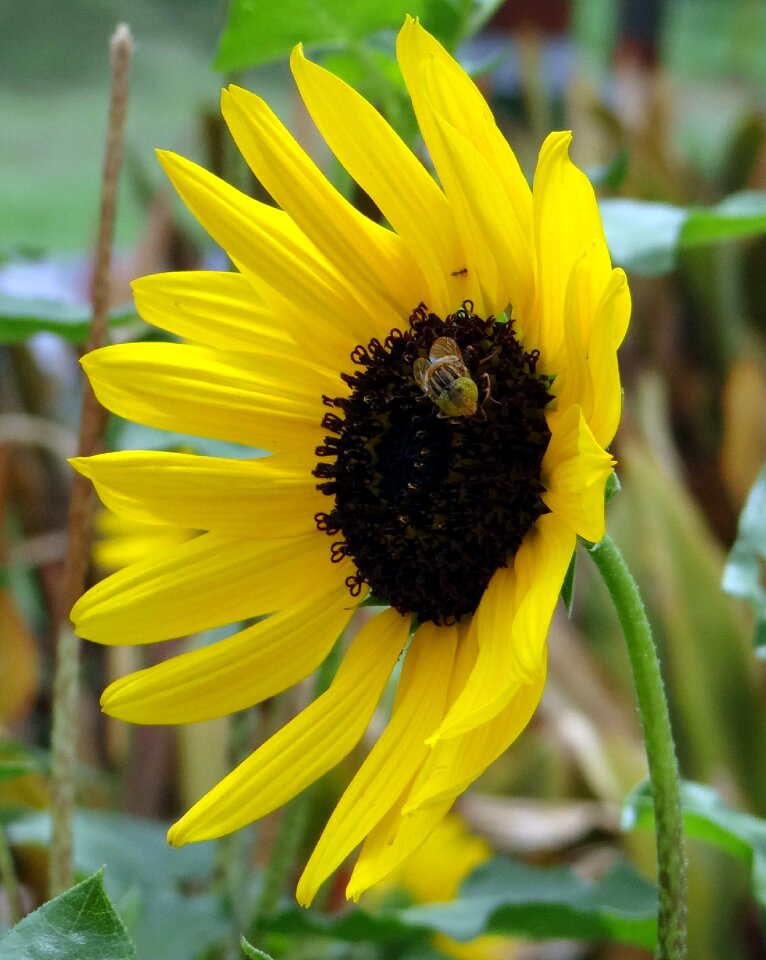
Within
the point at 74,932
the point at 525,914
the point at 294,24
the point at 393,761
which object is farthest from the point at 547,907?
the point at 294,24

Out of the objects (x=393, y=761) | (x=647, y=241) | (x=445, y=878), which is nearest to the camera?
(x=393, y=761)

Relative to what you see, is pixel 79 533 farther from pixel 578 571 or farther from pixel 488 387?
pixel 578 571

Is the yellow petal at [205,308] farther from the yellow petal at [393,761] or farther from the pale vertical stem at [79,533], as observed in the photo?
the yellow petal at [393,761]

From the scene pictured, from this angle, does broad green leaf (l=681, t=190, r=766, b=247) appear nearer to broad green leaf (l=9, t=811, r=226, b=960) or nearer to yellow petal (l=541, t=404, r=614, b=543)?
yellow petal (l=541, t=404, r=614, b=543)

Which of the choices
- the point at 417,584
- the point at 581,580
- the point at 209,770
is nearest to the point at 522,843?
the point at 209,770

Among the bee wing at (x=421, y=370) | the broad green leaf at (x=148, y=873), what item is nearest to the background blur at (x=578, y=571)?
the broad green leaf at (x=148, y=873)

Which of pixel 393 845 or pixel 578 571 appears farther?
pixel 578 571

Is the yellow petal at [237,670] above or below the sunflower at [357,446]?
below
